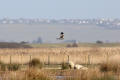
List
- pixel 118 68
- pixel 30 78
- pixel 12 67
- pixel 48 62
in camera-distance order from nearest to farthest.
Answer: pixel 30 78 → pixel 118 68 → pixel 12 67 → pixel 48 62

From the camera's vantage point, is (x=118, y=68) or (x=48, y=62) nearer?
(x=118, y=68)

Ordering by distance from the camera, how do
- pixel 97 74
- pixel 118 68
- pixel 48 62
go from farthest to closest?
pixel 48 62 → pixel 118 68 → pixel 97 74

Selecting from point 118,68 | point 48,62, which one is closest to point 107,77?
point 118,68

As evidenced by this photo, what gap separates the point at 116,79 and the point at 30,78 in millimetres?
4768

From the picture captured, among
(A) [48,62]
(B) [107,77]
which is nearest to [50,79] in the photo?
(B) [107,77]

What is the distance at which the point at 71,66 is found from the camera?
51.4m

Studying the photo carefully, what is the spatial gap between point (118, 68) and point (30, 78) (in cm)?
1028

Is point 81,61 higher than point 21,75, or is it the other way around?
point 21,75

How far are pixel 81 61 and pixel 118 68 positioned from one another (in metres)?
20.1

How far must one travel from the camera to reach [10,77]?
34.5 m

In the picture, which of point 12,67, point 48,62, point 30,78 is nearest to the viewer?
point 30,78

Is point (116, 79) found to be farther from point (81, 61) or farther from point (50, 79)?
point (81, 61)

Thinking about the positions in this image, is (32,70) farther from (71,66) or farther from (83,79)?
(71,66)

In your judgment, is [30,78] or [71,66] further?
[71,66]
